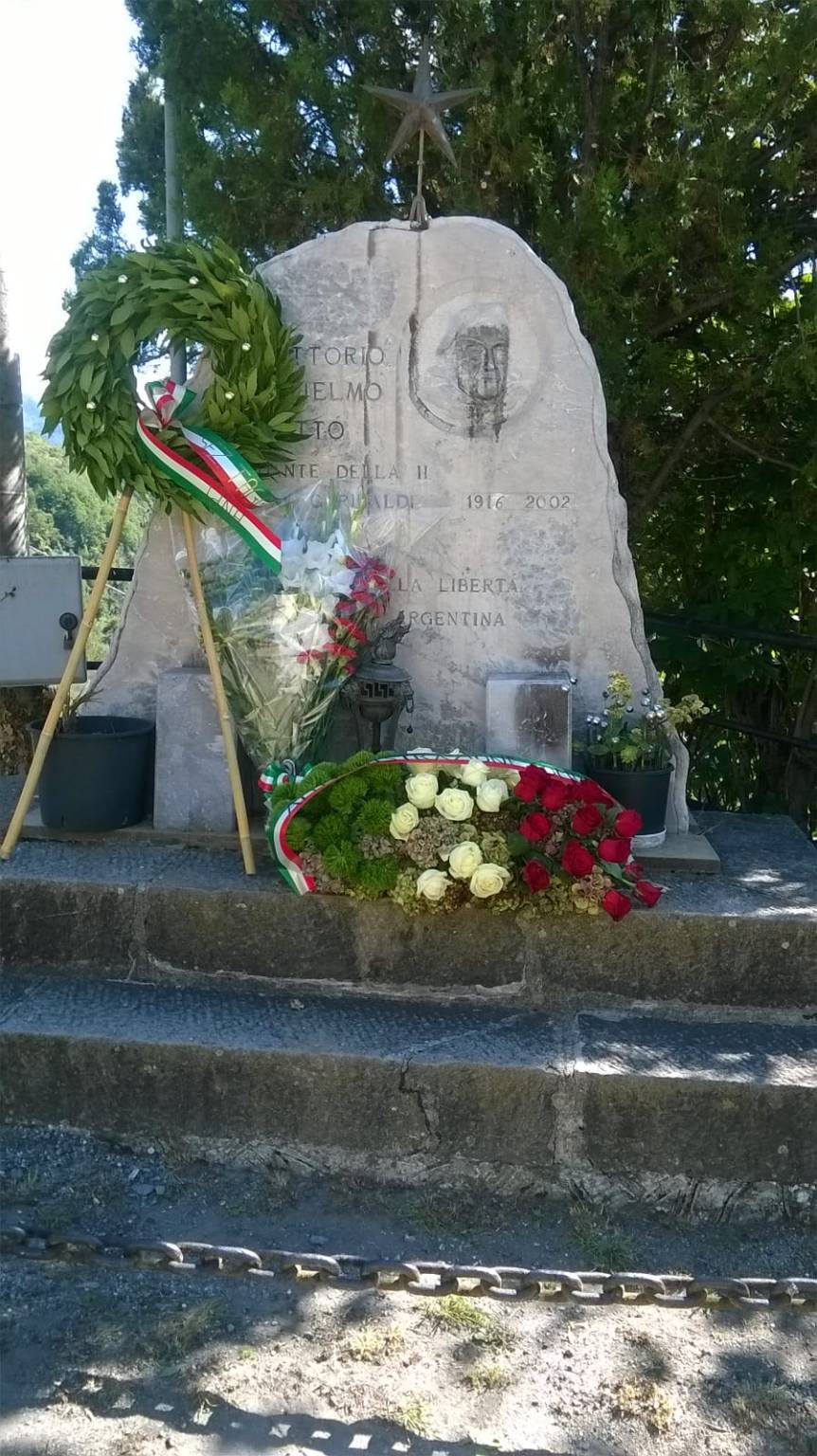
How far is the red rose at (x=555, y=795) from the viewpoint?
3.28 m

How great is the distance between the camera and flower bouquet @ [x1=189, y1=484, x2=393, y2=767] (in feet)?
12.2

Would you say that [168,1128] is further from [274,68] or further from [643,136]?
[274,68]

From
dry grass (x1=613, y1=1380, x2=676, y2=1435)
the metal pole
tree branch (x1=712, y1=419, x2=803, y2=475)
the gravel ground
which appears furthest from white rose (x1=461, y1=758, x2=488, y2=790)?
the metal pole

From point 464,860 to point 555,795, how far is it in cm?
31

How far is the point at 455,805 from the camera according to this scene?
331cm

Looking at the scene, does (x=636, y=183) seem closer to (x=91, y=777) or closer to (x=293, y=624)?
(x=293, y=624)

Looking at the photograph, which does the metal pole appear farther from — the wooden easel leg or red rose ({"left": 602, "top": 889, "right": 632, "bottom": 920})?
red rose ({"left": 602, "top": 889, "right": 632, "bottom": 920})

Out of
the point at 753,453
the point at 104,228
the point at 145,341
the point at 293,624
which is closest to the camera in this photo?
the point at 293,624

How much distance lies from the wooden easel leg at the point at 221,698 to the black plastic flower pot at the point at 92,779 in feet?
Result: 1.28

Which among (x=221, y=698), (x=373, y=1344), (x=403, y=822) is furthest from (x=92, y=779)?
(x=373, y=1344)

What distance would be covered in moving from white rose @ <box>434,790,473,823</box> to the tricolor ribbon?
38.0 inches

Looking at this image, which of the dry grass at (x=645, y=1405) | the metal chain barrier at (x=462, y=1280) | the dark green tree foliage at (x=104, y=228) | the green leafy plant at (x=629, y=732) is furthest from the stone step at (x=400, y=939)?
the dark green tree foliage at (x=104, y=228)

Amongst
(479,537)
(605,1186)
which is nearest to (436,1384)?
(605,1186)

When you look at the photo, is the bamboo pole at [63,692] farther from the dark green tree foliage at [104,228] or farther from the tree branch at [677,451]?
the dark green tree foliage at [104,228]
